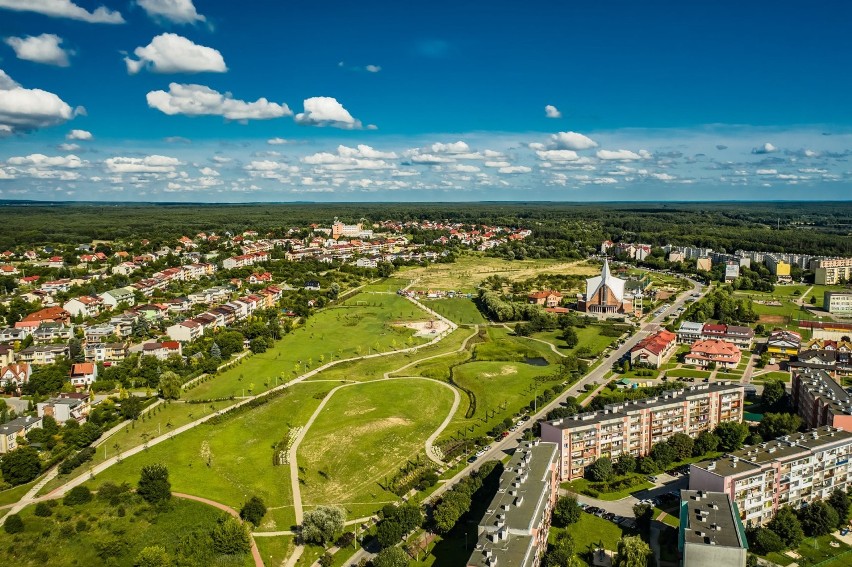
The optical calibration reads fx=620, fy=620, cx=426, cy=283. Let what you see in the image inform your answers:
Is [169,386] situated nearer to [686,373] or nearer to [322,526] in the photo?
[322,526]

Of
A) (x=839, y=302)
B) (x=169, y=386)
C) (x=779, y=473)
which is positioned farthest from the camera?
(x=839, y=302)

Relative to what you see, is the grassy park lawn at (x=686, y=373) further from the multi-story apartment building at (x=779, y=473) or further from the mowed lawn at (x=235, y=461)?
the mowed lawn at (x=235, y=461)

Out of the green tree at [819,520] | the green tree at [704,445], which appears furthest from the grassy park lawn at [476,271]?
the green tree at [819,520]

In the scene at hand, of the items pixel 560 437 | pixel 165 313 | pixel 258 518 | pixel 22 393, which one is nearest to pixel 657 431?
pixel 560 437

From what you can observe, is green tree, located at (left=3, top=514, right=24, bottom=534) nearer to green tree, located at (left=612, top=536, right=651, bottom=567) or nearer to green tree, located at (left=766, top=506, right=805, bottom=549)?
green tree, located at (left=612, top=536, right=651, bottom=567)

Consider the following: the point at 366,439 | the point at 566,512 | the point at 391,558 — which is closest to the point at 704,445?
the point at 566,512

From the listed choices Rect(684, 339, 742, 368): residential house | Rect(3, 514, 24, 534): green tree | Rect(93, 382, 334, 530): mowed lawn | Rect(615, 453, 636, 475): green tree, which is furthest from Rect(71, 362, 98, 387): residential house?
Rect(684, 339, 742, 368): residential house
